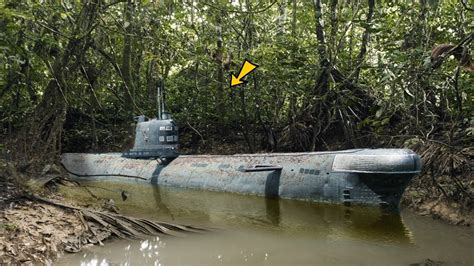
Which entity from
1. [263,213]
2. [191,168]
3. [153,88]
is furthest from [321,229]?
[153,88]

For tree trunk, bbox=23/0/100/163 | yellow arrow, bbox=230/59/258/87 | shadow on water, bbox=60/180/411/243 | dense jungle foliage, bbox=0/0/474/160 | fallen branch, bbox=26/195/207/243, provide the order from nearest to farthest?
fallen branch, bbox=26/195/207/243
shadow on water, bbox=60/180/411/243
dense jungle foliage, bbox=0/0/474/160
tree trunk, bbox=23/0/100/163
yellow arrow, bbox=230/59/258/87

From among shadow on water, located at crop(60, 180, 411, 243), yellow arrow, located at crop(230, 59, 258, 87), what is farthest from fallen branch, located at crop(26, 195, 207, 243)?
yellow arrow, located at crop(230, 59, 258, 87)

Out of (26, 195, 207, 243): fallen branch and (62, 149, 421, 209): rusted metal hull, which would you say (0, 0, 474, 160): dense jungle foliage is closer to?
(62, 149, 421, 209): rusted metal hull

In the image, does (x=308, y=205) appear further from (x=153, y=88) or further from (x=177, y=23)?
(x=153, y=88)

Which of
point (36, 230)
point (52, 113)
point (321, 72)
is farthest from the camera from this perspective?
point (321, 72)

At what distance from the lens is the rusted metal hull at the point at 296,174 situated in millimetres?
8719

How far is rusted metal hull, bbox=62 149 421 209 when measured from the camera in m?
8.72

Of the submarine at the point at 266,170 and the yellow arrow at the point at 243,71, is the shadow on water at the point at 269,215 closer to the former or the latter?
the submarine at the point at 266,170

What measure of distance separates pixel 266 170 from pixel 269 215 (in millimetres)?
2032

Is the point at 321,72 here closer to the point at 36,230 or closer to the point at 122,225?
the point at 122,225

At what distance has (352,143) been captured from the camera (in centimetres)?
1249

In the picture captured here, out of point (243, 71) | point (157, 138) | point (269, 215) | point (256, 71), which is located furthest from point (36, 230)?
point (256, 71)

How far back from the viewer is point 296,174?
10375 millimetres

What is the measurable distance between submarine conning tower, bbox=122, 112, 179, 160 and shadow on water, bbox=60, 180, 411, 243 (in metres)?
2.50
